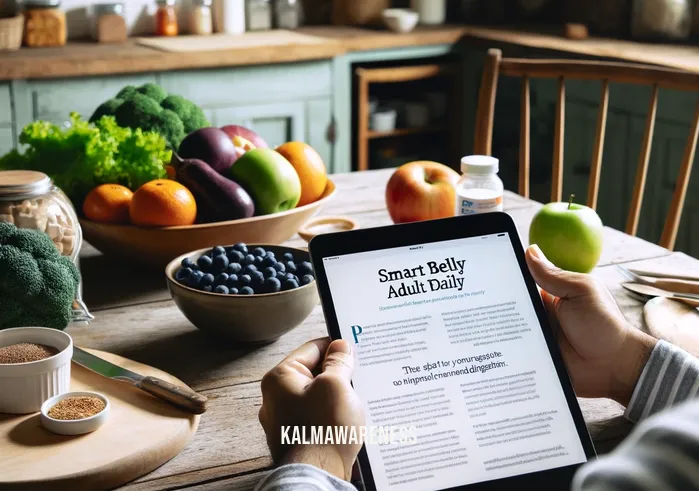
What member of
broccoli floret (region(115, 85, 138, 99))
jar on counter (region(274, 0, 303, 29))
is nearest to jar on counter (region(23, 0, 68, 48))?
jar on counter (region(274, 0, 303, 29))

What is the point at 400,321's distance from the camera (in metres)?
0.83

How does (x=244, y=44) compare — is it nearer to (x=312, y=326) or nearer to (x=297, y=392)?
(x=312, y=326)

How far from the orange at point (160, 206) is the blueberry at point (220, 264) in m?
0.18

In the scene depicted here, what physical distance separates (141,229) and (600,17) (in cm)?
260

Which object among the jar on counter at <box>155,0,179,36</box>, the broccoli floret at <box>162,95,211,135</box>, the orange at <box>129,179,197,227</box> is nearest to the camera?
the orange at <box>129,179,197,227</box>

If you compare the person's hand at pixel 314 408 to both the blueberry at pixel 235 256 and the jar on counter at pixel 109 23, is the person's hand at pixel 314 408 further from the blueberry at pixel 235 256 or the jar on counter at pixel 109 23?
the jar on counter at pixel 109 23

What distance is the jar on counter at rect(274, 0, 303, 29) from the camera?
138 inches

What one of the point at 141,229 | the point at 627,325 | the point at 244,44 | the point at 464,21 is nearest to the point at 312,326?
the point at 141,229

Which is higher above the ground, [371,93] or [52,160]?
[52,160]

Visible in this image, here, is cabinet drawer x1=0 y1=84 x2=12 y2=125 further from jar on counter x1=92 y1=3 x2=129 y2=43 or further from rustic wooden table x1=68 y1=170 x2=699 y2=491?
rustic wooden table x1=68 y1=170 x2=699 y2=491

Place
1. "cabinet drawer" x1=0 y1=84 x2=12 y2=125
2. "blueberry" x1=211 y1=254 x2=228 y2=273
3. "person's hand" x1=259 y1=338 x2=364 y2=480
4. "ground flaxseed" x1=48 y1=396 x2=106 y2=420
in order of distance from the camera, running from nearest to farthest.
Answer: "person's hand" x1=259 y1=338 x2=364 y2=480, "ground flaxseed" x1=48 y1=396 x2=106 y2=420, "blueberry" x1=211 y1=254 x2=228 y2=273, "cabinet drawer" x1=0 y1=84 x2=12 y2=125

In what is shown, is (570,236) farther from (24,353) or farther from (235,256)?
(24,353)

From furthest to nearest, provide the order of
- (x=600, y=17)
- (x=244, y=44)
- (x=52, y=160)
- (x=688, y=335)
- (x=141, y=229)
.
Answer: (x=600, y=17) → (x=244, y=44) → (x=52, y=160) → (x=141, y=229) → (x=688, y=335)

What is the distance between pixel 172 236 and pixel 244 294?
0.26 m
